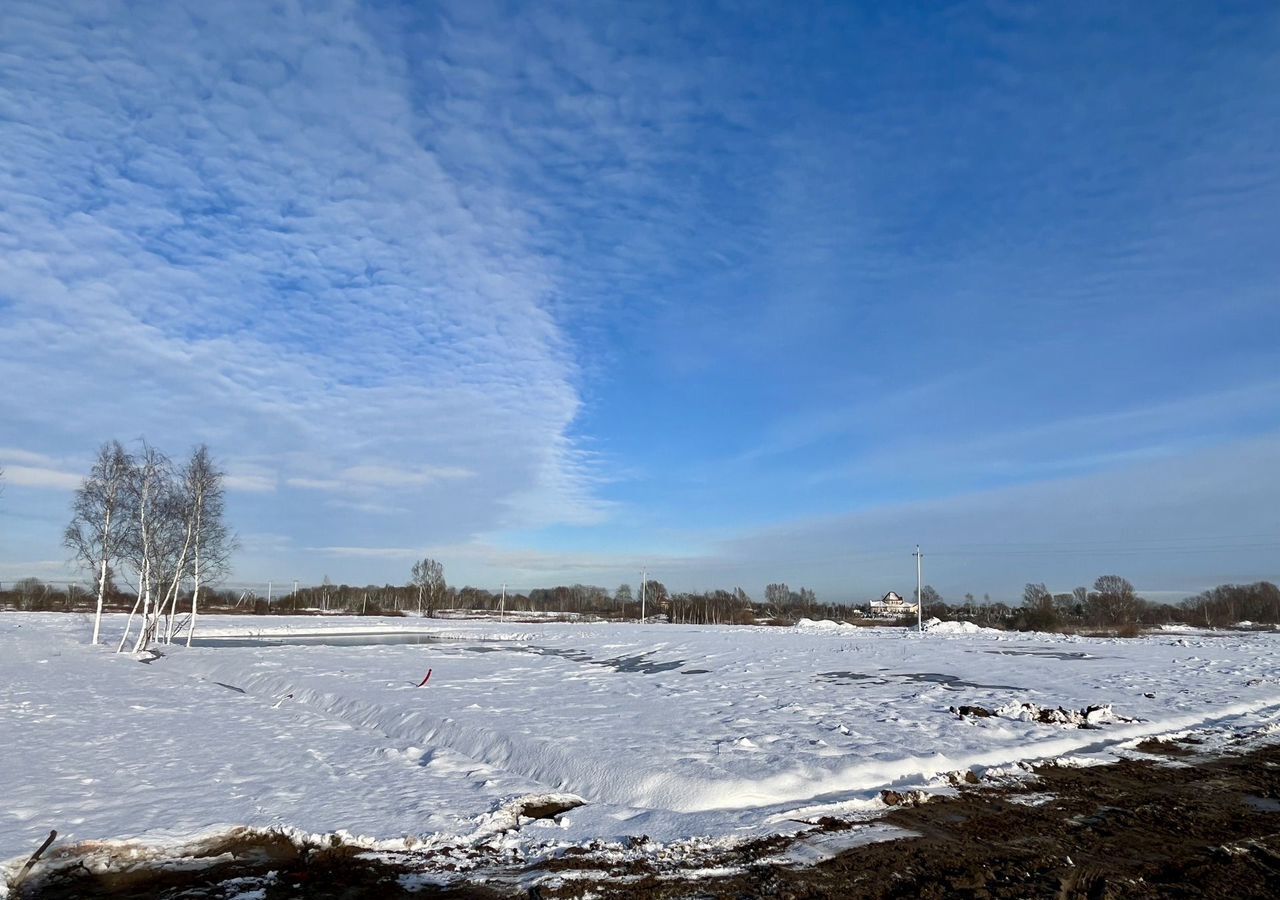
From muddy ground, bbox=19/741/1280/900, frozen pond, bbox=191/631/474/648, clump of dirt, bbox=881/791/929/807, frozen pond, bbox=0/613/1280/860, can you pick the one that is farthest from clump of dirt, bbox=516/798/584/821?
frozen pond, bbox=191/631/474/648

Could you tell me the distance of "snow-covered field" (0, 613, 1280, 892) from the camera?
670 centimetres

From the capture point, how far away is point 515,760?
895 cm

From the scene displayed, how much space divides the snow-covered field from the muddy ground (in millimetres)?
572

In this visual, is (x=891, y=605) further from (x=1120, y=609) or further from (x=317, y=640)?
(x=317, y=640)

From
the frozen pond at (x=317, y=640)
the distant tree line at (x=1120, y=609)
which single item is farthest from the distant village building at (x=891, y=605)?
the frozen pond at (x=317, y=640)

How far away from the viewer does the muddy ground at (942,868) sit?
5043mm

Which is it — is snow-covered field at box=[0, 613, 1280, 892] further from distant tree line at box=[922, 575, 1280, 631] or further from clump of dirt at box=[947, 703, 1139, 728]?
distant tree line at box=[922, 575, 1280, 631]

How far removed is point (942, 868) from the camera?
17.7ft

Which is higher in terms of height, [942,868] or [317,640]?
[942,868]

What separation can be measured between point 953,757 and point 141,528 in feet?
94.7

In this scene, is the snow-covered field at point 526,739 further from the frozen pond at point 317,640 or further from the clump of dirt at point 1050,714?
the frozen pond at point 317,640

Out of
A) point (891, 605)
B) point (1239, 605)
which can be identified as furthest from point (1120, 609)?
point (891, 605)

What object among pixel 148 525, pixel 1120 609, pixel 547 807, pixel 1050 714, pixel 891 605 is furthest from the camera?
pixel 891 605

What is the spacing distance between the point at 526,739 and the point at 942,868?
5658 mm
